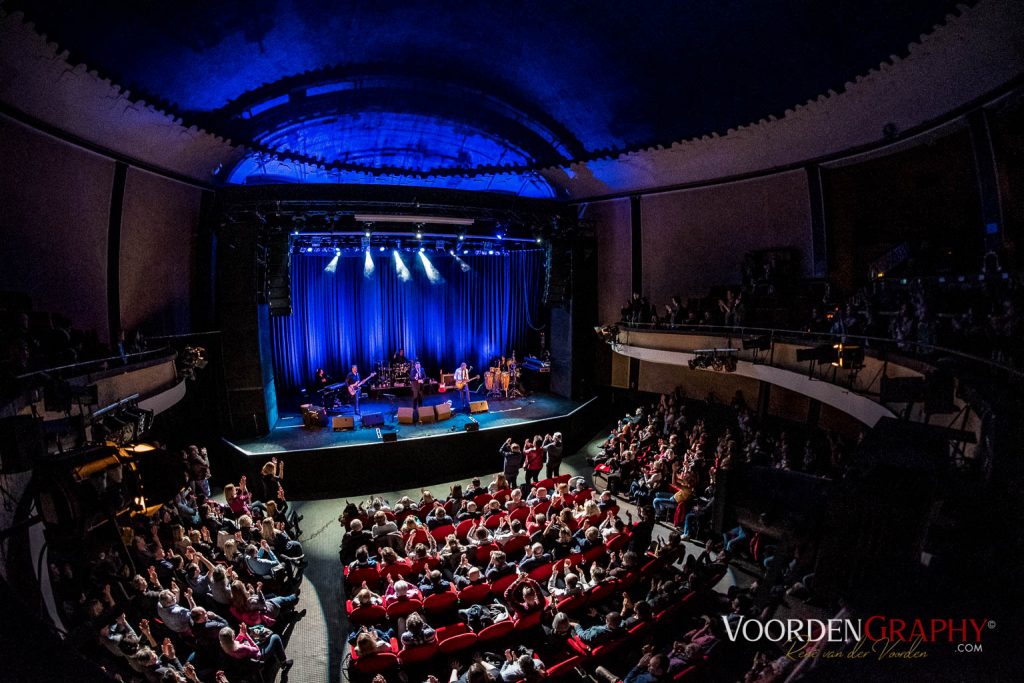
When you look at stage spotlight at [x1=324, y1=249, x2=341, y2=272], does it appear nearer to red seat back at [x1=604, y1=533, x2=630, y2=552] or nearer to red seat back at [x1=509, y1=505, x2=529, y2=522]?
red seat back at [x1=509, y1=505, x2=529, y2=522]

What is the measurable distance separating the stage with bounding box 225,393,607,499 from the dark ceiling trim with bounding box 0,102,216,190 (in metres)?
6.21

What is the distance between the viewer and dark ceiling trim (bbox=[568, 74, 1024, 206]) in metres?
7.06

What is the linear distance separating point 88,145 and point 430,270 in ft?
→ 31.5

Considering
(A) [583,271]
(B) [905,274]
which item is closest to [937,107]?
(B) [905,274]

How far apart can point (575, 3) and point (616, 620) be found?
8.84m

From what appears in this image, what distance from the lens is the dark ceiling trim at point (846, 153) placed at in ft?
23.2

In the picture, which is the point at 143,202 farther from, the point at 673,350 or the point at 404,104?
the point at 673,350

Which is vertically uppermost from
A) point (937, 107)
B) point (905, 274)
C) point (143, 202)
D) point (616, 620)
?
point (937, 107)

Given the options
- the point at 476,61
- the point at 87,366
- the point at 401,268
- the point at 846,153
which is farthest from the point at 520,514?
the point at 401,268

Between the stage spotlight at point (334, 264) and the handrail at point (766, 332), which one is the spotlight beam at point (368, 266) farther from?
the handrail at point (766, 332)

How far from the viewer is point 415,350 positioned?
17.0 metres

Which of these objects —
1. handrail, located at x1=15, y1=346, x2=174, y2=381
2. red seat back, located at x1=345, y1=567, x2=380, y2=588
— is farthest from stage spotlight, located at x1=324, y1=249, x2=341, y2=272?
red seat back, located at x1=345, y1=567, x2=380, y2=588

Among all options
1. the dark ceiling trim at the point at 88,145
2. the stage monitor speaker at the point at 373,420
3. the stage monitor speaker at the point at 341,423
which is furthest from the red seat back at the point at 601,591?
the dark ceiling trim at the point at 88,145

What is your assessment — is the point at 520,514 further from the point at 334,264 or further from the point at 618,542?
the point at 334,264
